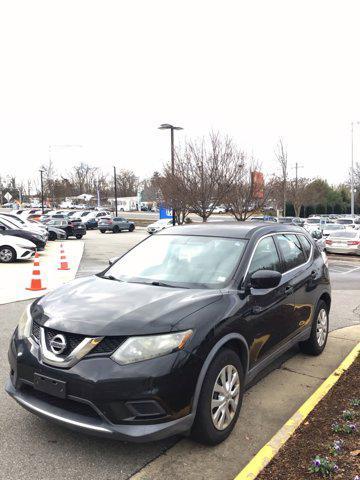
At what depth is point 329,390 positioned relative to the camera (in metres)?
4.29

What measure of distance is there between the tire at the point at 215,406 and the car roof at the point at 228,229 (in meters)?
1.39

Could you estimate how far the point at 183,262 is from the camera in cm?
433

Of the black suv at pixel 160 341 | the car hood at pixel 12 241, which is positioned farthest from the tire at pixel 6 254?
the black suv at pixel 160 341

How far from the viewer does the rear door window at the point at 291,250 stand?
4.90 metres

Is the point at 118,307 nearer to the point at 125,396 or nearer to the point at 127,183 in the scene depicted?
the point at 125,396

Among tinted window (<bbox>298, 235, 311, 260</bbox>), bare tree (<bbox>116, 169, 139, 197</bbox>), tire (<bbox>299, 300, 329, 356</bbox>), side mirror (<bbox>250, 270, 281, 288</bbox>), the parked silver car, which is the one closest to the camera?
side mirror (<bbox>250, 270, 281, 288</bbox>)

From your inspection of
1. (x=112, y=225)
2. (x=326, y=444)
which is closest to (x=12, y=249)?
Answer: (x=326, y=444)

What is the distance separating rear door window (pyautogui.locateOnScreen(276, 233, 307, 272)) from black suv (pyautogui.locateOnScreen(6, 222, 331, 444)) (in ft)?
1.16

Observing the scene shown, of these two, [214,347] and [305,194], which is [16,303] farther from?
[305,194]

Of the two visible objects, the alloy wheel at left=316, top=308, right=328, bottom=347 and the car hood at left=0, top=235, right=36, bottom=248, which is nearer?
the alloy wheel at left=316, top=308, right=328, bottom=347

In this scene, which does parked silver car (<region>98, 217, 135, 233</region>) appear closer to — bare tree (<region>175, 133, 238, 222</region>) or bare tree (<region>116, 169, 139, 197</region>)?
bare tree (<region>175, 133, 238, 222</region>)

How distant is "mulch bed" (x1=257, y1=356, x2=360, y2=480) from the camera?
9.55 ft

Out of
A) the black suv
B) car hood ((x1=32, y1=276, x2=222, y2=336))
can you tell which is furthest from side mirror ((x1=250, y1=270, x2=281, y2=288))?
car hood ((x1=32, y1=276, x2=222, y2=336))

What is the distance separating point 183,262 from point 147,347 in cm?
144
